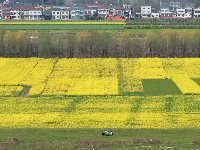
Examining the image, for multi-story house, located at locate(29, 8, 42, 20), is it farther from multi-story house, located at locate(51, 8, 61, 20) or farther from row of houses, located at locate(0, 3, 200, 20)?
multi-story house, located at locate(51, 8, 61, 20)

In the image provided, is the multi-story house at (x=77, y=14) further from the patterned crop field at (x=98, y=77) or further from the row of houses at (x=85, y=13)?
the patterned crop field at (x=98, y=77)

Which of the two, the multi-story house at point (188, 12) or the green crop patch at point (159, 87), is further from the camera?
the multi-story house at point (188, 12)

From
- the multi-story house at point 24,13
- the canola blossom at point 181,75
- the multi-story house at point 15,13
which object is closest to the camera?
the canola blossom at point 181,75

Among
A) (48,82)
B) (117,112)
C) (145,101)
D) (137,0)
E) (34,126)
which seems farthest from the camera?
(137,0)

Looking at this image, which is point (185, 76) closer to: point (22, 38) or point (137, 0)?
point (22, 38)

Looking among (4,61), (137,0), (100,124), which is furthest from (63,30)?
(137,0)

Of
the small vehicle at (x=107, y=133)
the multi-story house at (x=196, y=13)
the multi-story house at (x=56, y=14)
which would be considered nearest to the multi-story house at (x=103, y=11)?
the multi-story house at (x=56, y=14)

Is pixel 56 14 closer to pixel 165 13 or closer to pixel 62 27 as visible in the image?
pixel 62 27

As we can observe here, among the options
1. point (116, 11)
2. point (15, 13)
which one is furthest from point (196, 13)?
point (15, 13)

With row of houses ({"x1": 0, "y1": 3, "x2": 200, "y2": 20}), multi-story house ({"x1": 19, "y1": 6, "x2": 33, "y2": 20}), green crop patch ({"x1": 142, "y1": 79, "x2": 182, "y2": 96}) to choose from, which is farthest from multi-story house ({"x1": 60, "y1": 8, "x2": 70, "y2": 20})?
green crop patch ({"x1": 142, "y1": 79, "x2": 182, "y2": 96})
